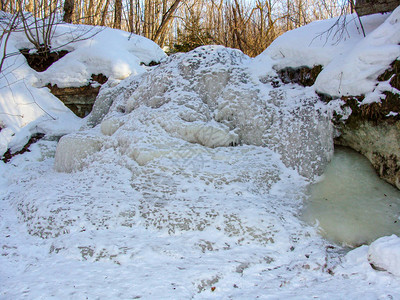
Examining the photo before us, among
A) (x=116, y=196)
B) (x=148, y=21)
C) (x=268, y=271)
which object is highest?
(x=148, y=21)

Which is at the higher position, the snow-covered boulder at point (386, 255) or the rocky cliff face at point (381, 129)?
the rocky cliff face at point (381, 129)

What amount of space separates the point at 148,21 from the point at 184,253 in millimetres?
10730

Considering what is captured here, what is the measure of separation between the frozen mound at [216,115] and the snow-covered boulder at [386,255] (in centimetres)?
149

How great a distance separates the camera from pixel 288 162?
3912 millimetres

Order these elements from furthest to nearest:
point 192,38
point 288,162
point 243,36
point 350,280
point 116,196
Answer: point 243,36, point 192,38, point 288,162, point 116,196, point 350,280

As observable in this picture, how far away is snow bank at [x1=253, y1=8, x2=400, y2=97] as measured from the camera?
3549 mm

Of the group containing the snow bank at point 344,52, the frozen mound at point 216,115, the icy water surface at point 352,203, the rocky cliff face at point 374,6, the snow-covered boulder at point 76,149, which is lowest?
the icy water surface at point 352,203

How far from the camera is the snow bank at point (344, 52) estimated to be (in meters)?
3.55

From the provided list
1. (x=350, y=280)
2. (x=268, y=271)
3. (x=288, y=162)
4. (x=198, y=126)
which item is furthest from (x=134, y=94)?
(x=350, y=280)

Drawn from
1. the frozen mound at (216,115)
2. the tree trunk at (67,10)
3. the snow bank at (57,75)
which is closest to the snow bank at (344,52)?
the frozen mound at (216,115)

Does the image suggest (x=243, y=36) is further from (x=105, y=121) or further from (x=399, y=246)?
(x=399, y=246)

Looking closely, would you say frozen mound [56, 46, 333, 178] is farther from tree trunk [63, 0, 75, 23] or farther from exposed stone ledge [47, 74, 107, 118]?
tree trunk [63, 0, 75, 23]

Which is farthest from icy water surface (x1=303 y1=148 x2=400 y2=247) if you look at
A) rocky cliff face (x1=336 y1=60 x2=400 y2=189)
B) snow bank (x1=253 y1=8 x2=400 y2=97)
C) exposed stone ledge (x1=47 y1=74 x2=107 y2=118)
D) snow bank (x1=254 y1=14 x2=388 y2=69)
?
exposed stone ledge (x1=47 y1=74 x2=107 y2=118)

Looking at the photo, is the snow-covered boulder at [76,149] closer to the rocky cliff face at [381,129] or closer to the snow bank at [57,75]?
the snow bank at [57,75]
